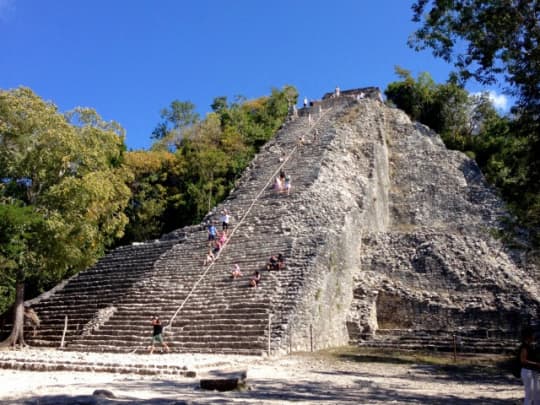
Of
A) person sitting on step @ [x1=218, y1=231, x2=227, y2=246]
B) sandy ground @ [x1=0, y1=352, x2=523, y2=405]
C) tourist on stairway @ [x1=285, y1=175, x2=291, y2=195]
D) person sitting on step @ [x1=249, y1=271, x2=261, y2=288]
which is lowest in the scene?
sandy ground @ [x1=0, y1=352, x2=523, y2=405]

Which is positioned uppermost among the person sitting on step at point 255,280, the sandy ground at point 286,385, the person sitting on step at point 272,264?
the person sitting on step at point 272,264

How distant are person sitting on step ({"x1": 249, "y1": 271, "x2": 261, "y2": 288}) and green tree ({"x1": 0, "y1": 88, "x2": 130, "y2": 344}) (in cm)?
489

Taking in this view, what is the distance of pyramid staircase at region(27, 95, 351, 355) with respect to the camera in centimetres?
1312

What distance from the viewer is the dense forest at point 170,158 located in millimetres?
9227

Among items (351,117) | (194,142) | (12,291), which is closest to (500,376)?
(12,291)

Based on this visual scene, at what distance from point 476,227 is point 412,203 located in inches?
132

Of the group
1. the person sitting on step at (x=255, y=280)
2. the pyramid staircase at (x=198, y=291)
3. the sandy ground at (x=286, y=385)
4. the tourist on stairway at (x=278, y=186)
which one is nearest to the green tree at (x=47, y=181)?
the pyramid staircase at (x=198, y=291)

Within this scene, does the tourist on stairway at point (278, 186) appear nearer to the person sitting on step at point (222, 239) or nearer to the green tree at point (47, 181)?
the person sitting on step at point (222, 239)

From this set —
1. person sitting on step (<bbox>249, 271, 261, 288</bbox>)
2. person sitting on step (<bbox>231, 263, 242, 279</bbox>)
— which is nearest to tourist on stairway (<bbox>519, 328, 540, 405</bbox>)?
person sitting on step (<bbox>249, 271, 261, 288</bbox>)

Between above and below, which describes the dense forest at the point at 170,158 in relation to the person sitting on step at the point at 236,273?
above

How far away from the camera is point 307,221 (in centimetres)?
1845

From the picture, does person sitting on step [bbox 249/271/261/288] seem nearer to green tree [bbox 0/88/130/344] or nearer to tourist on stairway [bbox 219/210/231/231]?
tourist on stairway [bbox 219/210/231/231]

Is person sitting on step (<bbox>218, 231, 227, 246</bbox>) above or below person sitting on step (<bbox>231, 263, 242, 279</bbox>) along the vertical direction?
above

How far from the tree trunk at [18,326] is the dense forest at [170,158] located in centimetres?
10
